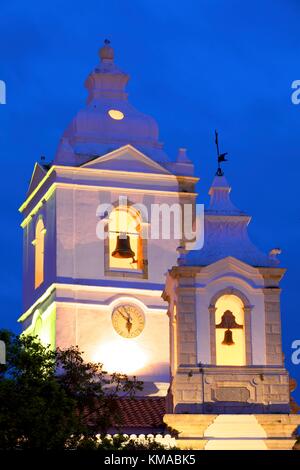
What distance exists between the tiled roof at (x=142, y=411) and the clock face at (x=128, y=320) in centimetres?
382

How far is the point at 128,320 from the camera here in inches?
2002

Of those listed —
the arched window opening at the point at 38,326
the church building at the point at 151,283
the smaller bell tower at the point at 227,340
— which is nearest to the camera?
the smaller bell tower at the point at 227,340

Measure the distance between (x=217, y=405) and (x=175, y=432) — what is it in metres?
1.43

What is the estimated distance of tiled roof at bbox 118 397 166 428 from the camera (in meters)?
45.0

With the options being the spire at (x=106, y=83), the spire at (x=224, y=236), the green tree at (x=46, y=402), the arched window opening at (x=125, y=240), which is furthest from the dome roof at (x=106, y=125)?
the green tree at (x=46, y=402)

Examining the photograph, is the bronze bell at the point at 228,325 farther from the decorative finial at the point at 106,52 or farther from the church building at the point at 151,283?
the decorative finial at the point at 106,52

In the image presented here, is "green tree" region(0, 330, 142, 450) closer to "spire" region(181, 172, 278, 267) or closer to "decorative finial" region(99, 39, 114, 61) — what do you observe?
"spire" region(181, 172, 278, 267)

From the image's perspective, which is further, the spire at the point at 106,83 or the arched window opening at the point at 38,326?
the spire at the point at 106,83

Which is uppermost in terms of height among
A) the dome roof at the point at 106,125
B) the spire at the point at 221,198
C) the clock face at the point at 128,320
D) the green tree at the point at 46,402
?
the dome roof at the point at 106,125

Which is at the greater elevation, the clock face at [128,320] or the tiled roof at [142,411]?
the clock face at [128,320]

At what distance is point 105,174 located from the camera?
168 feet

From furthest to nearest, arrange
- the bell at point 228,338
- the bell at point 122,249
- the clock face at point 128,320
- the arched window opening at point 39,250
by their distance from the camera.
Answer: the arched window opening at point 39,250
the clock face at point 128,320
the bell at point 122,249
the bell at point 228,338

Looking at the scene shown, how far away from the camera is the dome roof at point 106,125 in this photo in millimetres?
51906
